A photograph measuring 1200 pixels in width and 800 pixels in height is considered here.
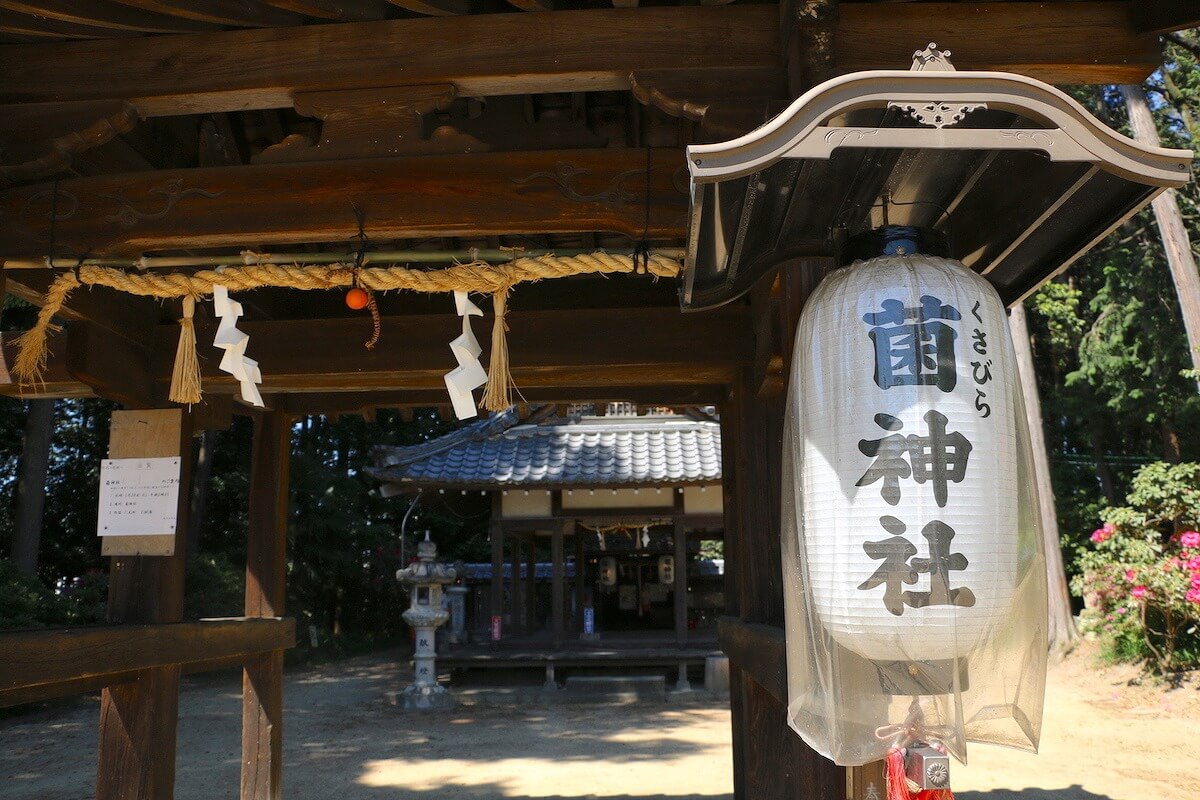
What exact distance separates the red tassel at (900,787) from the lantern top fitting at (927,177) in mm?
1271

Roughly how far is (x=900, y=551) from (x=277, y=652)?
4.77 metres

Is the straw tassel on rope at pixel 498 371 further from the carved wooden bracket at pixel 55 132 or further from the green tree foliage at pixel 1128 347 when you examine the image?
the green tree foliage at pixel 1128 347

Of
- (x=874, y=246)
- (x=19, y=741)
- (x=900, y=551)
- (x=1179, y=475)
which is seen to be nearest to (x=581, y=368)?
(x=874, y=246)

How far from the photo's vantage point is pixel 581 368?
459 centimetres

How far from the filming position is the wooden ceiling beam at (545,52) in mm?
2678

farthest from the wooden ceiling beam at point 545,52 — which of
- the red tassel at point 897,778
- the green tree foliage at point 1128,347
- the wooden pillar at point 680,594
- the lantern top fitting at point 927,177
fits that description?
the green tree foliage at point 1128,347

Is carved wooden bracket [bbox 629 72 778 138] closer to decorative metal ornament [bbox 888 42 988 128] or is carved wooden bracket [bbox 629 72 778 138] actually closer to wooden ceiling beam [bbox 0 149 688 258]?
wooden ceiling beam [bbox 0 149 688 258]

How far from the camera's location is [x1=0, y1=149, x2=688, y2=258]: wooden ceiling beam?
307 centimetres

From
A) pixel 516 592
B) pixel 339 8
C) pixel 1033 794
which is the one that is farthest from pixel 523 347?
pixel 516 592

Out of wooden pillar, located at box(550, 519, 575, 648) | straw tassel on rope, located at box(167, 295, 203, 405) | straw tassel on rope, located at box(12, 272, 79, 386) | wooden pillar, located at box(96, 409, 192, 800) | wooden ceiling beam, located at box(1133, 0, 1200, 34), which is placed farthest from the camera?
wooden pillar, located at box(550, 519, 575, 648)

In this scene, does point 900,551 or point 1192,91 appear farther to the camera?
point 1192,91

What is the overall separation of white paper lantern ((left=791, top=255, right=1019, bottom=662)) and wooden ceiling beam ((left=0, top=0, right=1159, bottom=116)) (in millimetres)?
1013

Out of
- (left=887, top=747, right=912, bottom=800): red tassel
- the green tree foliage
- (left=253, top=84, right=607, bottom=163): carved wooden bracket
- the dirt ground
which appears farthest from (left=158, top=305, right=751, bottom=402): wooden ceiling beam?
the green tree foliage

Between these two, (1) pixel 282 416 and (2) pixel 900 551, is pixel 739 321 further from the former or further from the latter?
(1) pixel 282 416
